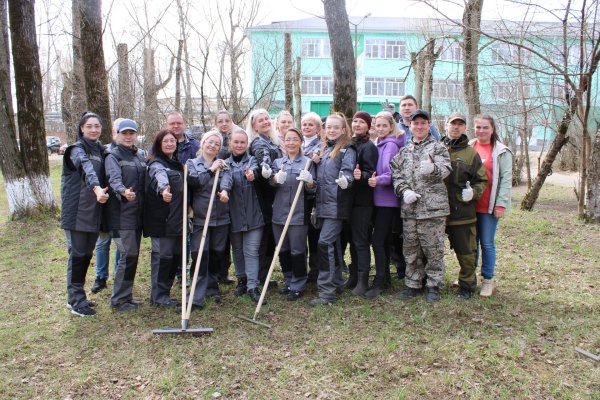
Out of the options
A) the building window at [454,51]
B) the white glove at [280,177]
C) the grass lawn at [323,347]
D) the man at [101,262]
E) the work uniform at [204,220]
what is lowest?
the grass lawn at [323,347]

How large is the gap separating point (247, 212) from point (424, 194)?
186 centimetres

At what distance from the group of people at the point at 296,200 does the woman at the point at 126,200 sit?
1 centimetres

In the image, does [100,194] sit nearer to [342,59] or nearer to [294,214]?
[294,214]

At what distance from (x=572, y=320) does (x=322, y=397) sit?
2.70 meters

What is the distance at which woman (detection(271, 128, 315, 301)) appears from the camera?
16.9 feet

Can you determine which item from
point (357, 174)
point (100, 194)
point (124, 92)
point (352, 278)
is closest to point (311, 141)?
point (357, 174)

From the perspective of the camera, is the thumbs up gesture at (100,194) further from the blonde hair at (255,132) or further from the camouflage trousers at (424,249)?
the camouflage trousers at (424,249)

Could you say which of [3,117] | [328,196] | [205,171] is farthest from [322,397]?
[3,117]

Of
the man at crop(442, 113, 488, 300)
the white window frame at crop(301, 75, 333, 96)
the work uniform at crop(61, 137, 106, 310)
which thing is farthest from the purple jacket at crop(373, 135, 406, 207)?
the white window frame at crop(301, 75, 333, 96)

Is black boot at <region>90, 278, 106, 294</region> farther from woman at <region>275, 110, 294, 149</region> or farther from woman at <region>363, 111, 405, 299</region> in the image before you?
woman at <region>363, 111, 405, 299</region>

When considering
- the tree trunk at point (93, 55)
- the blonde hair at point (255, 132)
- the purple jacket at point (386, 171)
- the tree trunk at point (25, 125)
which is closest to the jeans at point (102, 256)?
the blonde hair at point (255, 132)

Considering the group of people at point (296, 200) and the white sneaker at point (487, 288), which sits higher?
the group of people at point (296, 200)

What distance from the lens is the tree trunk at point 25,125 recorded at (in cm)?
906

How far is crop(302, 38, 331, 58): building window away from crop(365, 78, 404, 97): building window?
379cm
